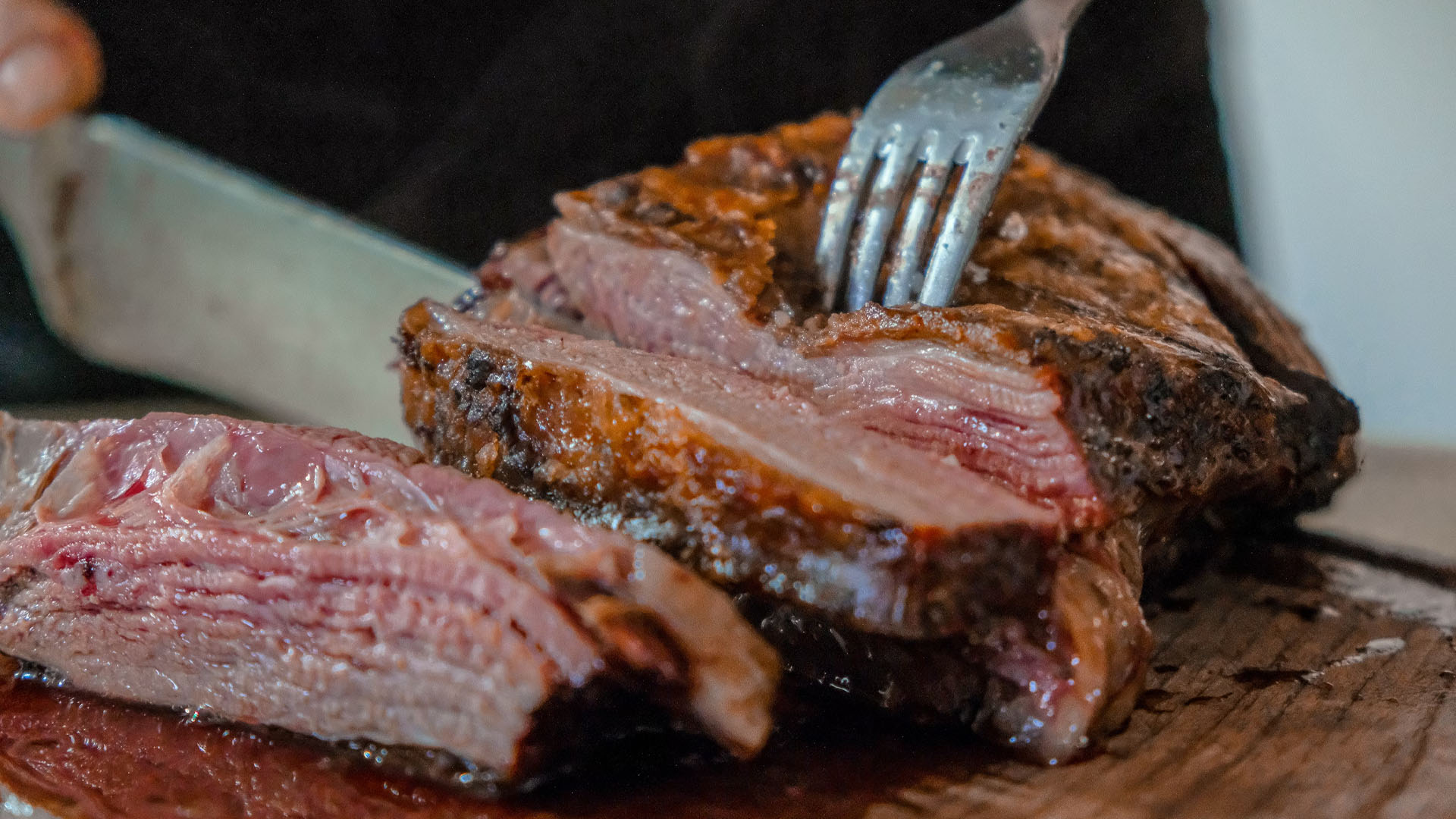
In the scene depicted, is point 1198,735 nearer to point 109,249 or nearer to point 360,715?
point 360,715

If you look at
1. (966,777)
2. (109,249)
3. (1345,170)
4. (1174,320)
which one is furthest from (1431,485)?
(109,249)

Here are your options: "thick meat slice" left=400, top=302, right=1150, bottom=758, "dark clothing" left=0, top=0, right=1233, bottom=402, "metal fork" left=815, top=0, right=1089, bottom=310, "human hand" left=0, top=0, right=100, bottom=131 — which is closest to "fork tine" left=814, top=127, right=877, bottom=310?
"metal fork" left=815, top=0, right=1089, bottom=310

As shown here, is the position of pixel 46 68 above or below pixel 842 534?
above

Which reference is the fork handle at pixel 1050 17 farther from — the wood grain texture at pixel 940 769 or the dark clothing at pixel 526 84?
the dark clothing at pixel 526 84

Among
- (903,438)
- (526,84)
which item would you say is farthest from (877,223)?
(526,84)

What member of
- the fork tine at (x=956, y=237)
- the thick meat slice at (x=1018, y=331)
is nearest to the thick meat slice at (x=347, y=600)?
the thick meat slice at (x=1018, y=331)

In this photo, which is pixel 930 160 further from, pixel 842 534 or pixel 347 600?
pixel 347 600
